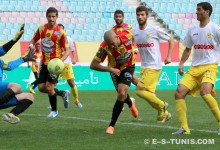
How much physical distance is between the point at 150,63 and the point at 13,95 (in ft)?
11.2

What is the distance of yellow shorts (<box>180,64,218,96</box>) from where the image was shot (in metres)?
10.4

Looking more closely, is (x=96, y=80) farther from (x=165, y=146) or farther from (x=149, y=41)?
(x=165, y=146)

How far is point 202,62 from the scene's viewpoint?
10.5m

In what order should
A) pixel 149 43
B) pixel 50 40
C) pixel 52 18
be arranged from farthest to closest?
pixel 50 40 → pixel 52 18 → pixel 149 43

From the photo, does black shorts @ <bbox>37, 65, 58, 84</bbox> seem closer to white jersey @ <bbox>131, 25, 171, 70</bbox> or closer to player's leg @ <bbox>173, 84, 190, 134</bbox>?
white jersey @ <bbox>131, 25, 171, 70</bbox>

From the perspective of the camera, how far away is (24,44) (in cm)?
2697

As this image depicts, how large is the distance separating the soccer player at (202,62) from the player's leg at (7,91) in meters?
2.55

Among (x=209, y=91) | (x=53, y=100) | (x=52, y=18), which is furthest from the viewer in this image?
(x=53, y=100)

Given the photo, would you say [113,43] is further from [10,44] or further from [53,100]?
[53,100]

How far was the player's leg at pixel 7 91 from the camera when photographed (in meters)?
10.5

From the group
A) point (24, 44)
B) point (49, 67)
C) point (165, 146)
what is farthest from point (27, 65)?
point (165, 146)

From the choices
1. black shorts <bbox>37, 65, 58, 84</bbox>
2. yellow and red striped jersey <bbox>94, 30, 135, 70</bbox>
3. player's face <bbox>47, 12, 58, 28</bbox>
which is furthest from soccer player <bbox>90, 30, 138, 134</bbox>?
black shorts <bbox>37, 65, 58, 84</bbox>

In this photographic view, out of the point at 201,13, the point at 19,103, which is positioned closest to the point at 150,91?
the point at 201,13

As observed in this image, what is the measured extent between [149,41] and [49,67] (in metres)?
2.00
